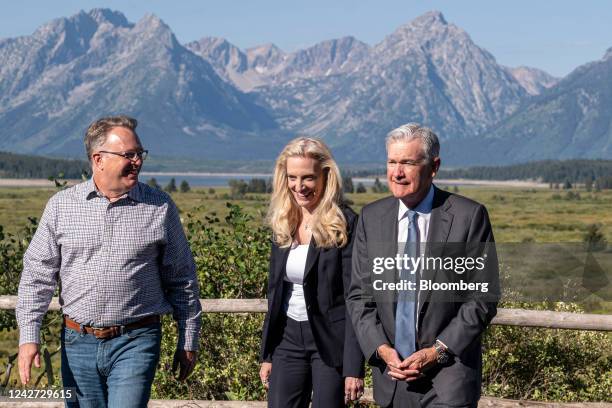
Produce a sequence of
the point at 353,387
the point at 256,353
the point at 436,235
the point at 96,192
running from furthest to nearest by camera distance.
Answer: the point at 256,353 < the point at 353,387 < the point at 96,192 < the point at 436,235

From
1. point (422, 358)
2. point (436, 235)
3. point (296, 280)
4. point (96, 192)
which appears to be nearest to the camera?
point (422, 358)

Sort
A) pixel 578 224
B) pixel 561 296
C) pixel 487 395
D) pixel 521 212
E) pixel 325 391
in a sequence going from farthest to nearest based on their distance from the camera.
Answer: pixel 521 212 < pixel 578 224 < pixel 561 296 < pixel 487 395 < pixel 325 391

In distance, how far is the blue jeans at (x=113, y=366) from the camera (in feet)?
14.8

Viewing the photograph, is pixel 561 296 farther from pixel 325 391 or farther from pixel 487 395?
pixel 325 391

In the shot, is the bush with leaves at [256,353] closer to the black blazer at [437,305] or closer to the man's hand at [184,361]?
the man's hand at [184,361]

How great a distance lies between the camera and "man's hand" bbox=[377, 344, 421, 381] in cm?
446

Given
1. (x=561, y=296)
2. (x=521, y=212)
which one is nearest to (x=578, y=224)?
(x=521, y=212)

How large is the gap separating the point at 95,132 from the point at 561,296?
204 inches

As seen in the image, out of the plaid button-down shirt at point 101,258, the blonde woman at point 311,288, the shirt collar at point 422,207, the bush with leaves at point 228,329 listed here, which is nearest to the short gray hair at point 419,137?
the shirt collar at point 422,207

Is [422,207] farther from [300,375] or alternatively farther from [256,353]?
[256,353]

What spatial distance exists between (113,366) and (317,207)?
1.37 metres

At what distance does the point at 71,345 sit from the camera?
15.1 feet

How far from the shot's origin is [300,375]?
4.91 meters

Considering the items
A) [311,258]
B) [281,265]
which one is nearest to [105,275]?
[281,265]
